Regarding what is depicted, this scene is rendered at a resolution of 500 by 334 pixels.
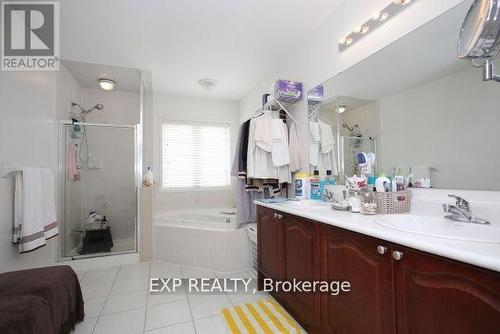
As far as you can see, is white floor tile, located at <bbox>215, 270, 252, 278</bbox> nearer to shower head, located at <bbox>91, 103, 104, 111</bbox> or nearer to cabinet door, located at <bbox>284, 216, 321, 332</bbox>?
cabinet door, located at <bbox>284, 216, 321, 332</bbox>

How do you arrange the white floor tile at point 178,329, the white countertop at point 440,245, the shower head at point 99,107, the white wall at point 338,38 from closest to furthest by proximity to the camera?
the white countertop at point 440,245
the white wall at point 338,38
the white floor tile at point 178,329
the shower head at point 99,107

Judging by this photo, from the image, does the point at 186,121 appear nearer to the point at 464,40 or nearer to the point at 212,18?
the point at 212,18

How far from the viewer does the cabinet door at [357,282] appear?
0.93 meters

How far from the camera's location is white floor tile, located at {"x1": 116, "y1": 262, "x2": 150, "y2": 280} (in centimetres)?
253

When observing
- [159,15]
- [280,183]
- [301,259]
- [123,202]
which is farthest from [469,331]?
[123,202]

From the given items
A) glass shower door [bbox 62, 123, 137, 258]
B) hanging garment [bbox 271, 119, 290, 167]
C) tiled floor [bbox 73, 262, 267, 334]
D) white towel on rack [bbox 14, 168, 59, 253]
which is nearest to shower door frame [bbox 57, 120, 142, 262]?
glass shower door [bbox 62, 123, 137, 258]

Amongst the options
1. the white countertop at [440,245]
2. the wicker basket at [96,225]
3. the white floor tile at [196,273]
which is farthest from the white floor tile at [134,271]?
the white countertop at [440,245]

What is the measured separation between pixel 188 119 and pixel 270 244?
2710mm

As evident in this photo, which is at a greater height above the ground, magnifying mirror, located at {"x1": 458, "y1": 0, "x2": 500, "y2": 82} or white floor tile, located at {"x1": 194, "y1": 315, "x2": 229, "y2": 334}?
magnifying mirror, located at {"x1": 458, "y1": 0, "x2": 500, "y2": 82}

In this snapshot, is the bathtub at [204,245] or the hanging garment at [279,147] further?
the bathtub at [204,245]

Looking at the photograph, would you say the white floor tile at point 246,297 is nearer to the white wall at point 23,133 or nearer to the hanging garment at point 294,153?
the hanging garment at point 294,153

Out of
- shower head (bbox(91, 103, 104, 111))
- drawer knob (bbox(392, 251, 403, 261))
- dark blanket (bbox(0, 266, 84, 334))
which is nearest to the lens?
drawer knob (bbox(392, 251, 403, 261))

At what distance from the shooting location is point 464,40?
1049mm

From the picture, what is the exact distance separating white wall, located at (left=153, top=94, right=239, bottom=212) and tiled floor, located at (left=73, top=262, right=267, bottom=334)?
1301 millimetres
